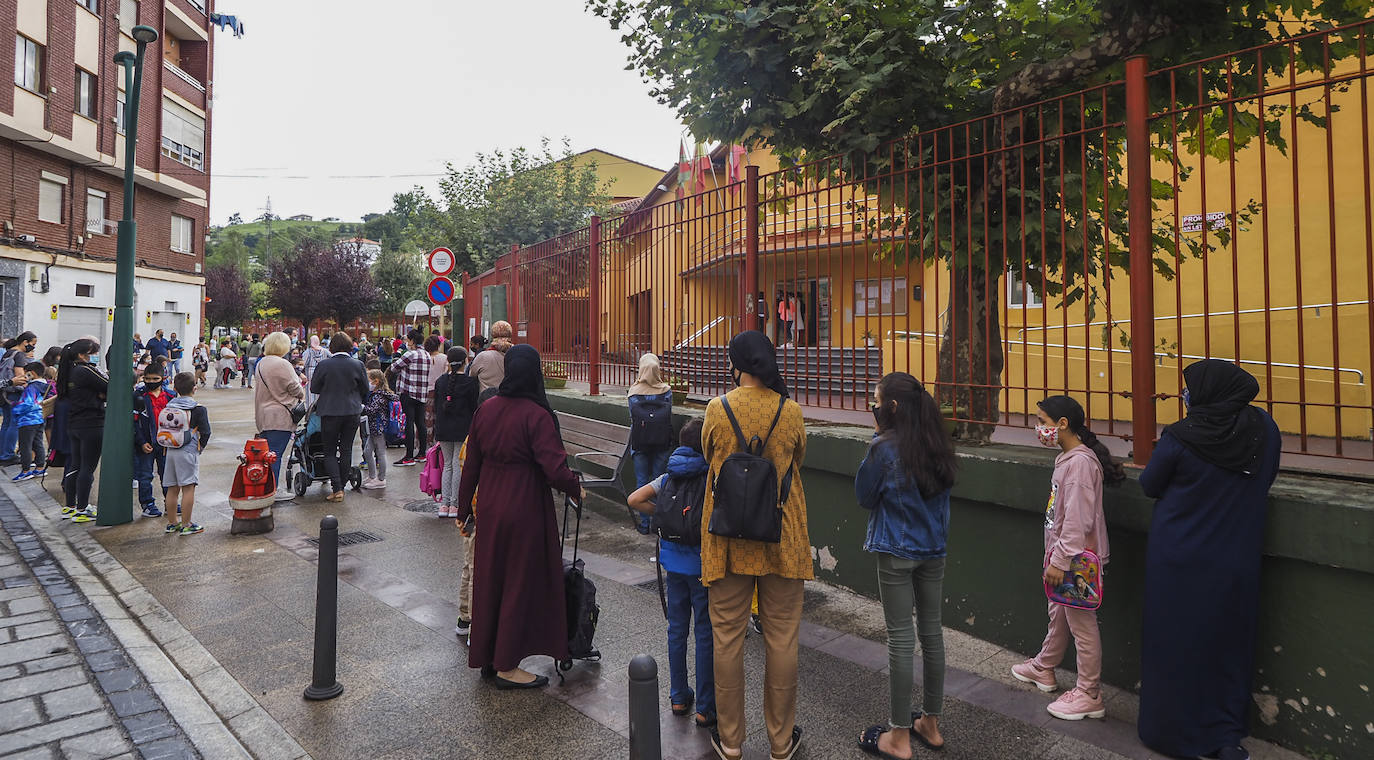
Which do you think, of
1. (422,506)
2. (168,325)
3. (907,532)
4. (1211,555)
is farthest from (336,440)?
(168,325)

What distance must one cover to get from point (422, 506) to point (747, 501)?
20.9 feet

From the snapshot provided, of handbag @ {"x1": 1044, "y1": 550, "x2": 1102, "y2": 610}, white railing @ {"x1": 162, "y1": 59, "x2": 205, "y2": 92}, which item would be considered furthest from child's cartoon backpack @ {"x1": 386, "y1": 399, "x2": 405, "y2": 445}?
white railing @ {"x1": 162, "y1": 59, "x2": 205, "y2": 92}

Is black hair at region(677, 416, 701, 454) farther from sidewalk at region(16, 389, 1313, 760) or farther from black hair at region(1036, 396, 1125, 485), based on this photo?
black hair at region(1036, 396, 1125, 485)

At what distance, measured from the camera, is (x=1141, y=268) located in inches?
155

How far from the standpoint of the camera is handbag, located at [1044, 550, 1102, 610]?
360 centimetres

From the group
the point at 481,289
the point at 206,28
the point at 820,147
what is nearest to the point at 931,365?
the point at 820,147

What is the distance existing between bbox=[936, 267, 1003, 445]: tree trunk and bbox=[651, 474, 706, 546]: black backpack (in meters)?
2.02

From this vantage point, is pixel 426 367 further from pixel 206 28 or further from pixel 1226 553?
pixel 206 28

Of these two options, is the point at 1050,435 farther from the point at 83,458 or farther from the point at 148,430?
the point at 83,458

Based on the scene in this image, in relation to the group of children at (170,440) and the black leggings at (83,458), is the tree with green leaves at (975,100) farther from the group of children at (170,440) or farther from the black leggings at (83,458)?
the black leggings at (83,458)

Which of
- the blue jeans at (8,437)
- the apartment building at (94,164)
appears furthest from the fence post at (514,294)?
the apartment building at (94,164)

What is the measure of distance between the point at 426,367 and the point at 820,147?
22.4ft

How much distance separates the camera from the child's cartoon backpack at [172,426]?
23.3 feet

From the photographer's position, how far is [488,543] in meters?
4.12
